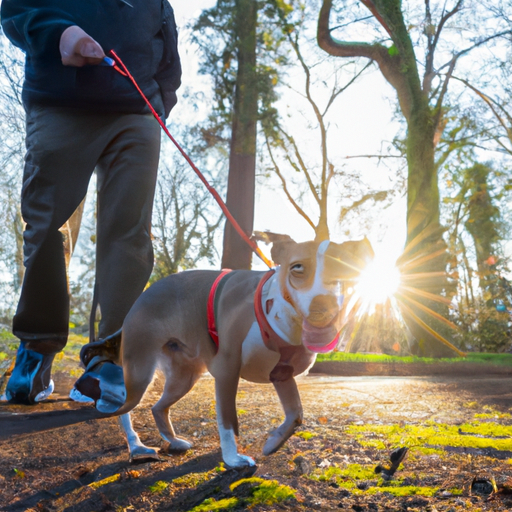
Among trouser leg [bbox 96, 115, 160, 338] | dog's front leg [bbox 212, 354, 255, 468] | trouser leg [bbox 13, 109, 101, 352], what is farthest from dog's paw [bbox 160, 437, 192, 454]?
trouser leg [bbox 13, 109, 101, 352]

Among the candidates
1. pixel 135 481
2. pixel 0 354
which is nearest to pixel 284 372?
pixel 135 481

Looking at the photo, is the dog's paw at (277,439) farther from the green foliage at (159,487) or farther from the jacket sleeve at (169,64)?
the jacket sleeve at (169,64)

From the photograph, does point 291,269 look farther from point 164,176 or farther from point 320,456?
point 164,176

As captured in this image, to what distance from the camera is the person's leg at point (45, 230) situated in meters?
2.94

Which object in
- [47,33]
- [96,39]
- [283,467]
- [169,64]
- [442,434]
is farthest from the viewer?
[169,64]

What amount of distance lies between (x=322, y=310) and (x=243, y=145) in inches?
365

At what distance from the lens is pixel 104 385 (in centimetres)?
239

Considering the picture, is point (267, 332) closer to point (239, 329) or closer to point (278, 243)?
point (239, 329)

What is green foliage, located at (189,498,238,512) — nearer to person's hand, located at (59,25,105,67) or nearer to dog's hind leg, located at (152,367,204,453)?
dog's hind leg, located at (152,367,204,453)

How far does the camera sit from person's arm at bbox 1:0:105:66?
8.32 ft

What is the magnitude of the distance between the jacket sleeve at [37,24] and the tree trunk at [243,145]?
6457 millimetres

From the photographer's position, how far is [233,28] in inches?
476

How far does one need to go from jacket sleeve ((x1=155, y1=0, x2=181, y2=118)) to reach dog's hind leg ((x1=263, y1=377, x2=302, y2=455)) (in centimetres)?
205

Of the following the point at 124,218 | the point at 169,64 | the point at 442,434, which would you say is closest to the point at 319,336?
the point at 442,434
